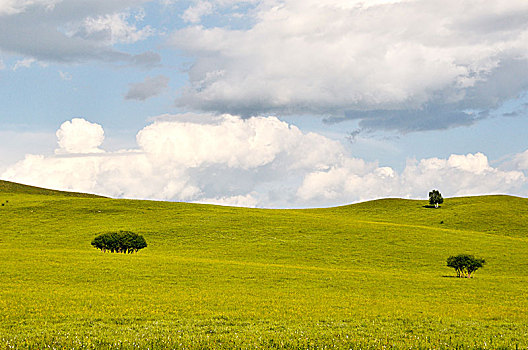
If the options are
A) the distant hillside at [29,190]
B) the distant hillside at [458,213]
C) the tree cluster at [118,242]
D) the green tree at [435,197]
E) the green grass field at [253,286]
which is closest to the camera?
the green grass field at [253,286]

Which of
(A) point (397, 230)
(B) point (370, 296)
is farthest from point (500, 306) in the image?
(A) point (397, 230)

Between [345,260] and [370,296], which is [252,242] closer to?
[345,260]

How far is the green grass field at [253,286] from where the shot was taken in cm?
1856

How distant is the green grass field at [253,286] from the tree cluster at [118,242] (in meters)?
4.52

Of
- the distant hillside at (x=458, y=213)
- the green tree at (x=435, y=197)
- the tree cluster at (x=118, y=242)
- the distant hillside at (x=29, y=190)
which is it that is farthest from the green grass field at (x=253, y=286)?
the distant hillside at (x=29, y=190)

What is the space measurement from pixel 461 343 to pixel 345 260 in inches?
1698

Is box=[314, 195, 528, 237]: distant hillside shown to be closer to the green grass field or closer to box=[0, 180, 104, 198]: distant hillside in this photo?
the green grass field

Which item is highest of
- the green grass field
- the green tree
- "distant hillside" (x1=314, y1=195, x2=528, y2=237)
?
the green tree

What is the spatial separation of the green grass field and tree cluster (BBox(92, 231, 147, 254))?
4.52m

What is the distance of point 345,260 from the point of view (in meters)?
60.4

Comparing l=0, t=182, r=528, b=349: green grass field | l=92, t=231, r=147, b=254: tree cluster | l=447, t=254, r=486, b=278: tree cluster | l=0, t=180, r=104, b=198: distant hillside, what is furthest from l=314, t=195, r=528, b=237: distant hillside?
l=0, t=180, r=104, b=198: distant hillside

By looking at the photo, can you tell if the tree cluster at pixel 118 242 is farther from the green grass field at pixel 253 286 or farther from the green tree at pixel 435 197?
the green tree at pixel 435 197

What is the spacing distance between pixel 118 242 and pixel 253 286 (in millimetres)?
29535

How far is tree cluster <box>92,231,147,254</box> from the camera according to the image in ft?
197
